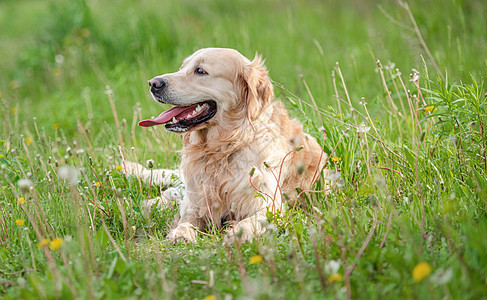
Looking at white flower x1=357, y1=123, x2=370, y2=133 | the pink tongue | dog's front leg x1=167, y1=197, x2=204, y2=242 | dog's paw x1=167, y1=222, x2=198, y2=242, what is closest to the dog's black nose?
the pink tongue

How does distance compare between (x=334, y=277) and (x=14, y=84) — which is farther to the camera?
(x=14, y=84)

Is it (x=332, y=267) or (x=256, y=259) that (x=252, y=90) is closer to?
(x=256, y=259)

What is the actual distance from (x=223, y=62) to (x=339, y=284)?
1.97 m

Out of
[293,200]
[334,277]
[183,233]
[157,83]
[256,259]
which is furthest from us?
[293,200]

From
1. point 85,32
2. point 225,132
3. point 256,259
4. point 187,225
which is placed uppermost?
point 85,32

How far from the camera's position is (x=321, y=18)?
8.45 m

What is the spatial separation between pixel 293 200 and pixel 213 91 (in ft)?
3.12

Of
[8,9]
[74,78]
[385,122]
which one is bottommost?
[385,122]

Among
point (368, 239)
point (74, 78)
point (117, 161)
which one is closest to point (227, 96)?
point (117, 161)

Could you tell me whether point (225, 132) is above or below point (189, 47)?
below

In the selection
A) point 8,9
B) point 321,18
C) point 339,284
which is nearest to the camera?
point 339,284

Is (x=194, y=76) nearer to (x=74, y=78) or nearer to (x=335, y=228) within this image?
(x=335, y=228)

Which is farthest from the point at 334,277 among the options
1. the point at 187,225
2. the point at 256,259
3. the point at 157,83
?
the point at 157,83

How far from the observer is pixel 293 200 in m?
3.54
